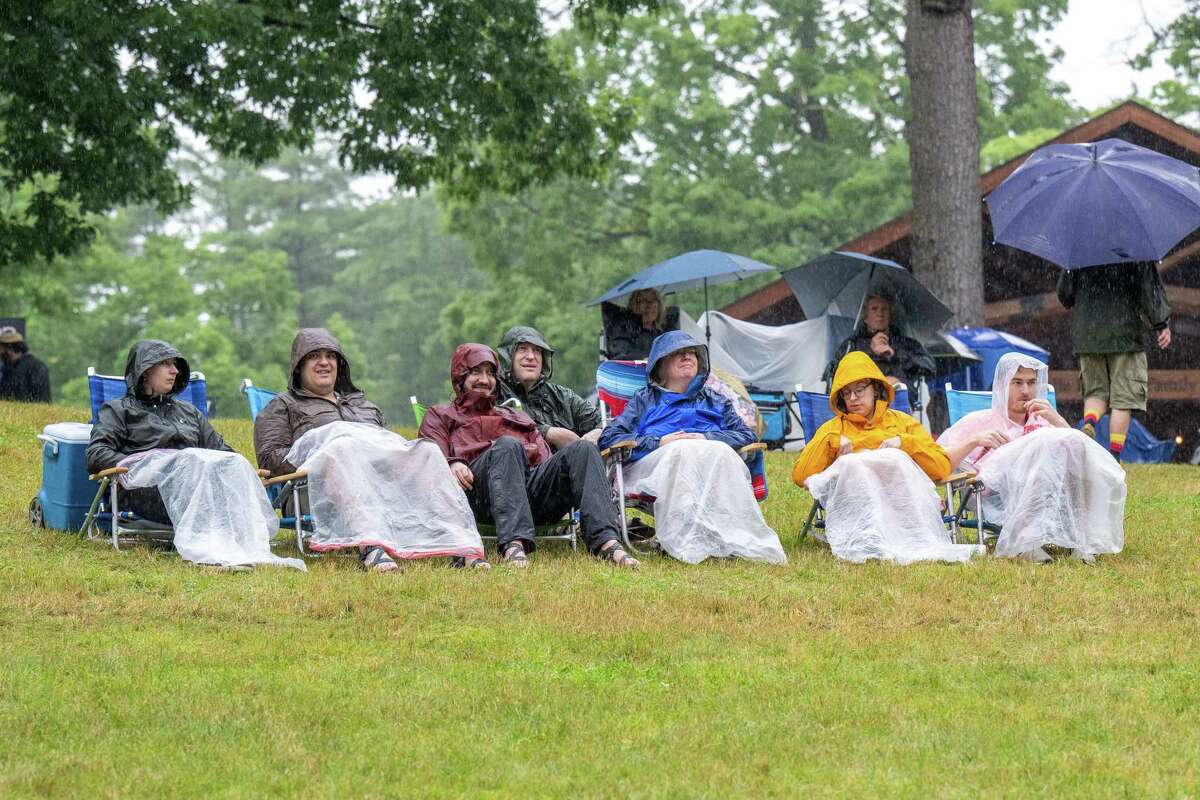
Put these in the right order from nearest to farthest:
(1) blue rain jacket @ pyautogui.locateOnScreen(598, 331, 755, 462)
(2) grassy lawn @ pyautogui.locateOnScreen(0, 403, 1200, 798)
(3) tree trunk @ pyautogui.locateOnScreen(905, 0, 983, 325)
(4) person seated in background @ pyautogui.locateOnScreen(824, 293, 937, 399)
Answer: (2) grassy lawn @ pyautogui.locateOnScreen(0, 403, 1200, 798) < (1) blue rain jacket @ pyautogui.locateOnScreen(598, 331, 755, 462) < (4) person seated in background @ pyautogui.locateOnScreen(824, 293, 937, 399) < (3) tree trunk @ pyautogui.locateOnScreen(905, 0, 983, 325)

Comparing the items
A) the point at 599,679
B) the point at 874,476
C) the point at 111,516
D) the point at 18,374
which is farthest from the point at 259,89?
the point at 599,679

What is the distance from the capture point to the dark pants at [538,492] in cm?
719

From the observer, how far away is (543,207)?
30.6 meters

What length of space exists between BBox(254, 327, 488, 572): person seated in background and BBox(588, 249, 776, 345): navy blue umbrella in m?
4.74

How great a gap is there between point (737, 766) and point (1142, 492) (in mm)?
6963

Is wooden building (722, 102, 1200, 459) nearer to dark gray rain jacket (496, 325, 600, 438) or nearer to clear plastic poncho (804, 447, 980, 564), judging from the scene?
dark gray rain jacket (496, 325, 600, 438)

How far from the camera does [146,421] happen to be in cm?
757

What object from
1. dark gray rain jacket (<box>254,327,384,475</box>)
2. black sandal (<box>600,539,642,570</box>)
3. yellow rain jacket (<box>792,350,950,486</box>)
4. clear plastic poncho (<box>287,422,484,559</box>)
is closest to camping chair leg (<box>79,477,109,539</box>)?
dark gray rain jacket (<box>254,327,384,475</box>)

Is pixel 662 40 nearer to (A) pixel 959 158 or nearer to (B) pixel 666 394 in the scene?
(A) pixel 959 158

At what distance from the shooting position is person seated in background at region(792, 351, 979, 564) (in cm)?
717

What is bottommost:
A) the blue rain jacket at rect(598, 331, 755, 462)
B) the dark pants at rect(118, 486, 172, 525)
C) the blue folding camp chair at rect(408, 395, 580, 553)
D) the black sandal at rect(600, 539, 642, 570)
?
the black sandal at rect(600, 539, 642, 570)

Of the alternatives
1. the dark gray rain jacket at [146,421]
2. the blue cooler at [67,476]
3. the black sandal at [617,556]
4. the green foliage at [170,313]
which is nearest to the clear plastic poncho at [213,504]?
the dark gray rain jacket at [146,421]

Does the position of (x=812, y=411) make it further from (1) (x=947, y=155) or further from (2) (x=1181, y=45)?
(2) (x=1181, y=45)

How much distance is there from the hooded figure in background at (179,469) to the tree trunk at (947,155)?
807cm
